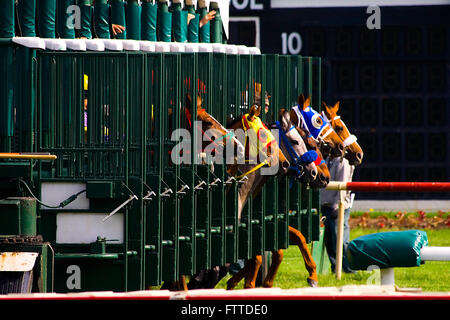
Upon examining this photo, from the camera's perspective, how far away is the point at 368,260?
7.66 metres

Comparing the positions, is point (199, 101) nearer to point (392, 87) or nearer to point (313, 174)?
point (313, 174)

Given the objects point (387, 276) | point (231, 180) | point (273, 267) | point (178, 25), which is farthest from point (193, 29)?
point (387, 276)

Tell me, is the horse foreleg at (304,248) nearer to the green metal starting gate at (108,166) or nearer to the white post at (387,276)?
the green metal starting gate at (108,166)

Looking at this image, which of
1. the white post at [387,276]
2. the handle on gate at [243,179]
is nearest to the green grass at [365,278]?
the handle on gate at [243,179]

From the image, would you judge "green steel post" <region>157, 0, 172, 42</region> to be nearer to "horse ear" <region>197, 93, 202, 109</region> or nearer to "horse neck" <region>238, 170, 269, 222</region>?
"horse neck" <region>238, 170, 269, 222</region>

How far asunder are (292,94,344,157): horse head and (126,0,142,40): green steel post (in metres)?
1.57

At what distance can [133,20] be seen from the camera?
1305cm

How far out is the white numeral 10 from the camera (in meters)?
21.7

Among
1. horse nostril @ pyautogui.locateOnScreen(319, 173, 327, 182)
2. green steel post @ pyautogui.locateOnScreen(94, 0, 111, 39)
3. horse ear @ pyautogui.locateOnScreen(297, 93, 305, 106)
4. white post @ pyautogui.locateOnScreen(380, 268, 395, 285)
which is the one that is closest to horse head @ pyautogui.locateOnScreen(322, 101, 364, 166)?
horse ear @ pyautogui.locateOnScreen(297, 93, 305, 106)

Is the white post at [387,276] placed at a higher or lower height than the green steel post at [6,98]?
lower

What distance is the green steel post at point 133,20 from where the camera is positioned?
13.0 meters

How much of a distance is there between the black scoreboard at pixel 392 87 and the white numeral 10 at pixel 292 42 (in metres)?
0.24

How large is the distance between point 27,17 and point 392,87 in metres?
10.6


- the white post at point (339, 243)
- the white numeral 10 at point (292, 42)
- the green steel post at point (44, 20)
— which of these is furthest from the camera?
the white numeral 10 at point (292, 42)
